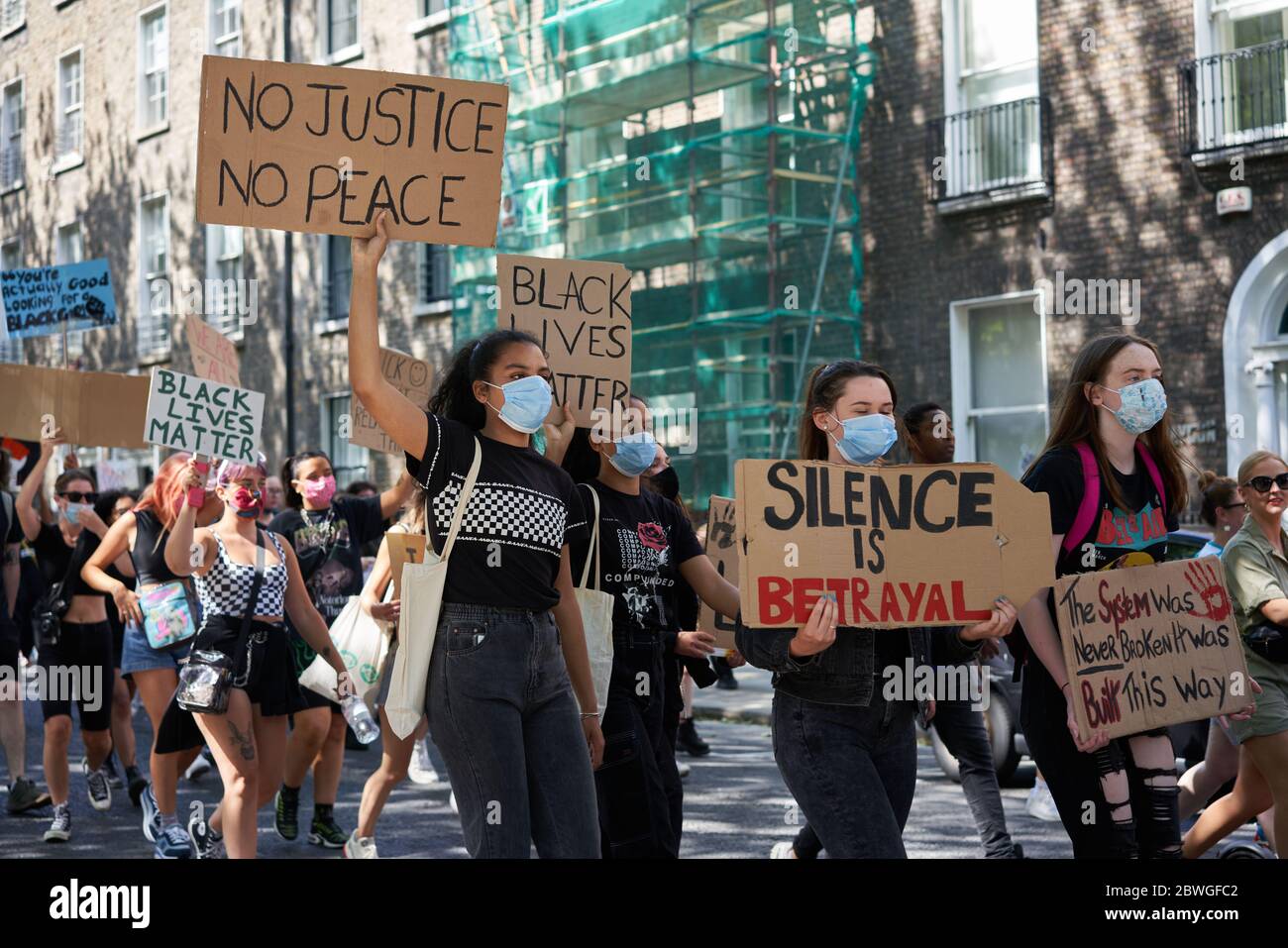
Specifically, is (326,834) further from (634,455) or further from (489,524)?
(489,524)

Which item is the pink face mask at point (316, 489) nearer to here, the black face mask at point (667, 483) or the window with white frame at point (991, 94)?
the black face mask at point (667, 483)

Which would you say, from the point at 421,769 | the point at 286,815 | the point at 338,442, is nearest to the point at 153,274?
the point at 338,442

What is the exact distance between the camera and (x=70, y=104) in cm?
3228

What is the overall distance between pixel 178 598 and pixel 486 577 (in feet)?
12.6

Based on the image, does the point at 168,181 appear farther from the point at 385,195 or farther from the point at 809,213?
the point at 385,195

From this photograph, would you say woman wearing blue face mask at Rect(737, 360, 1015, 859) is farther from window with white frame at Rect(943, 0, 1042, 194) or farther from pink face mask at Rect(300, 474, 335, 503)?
window with white frame at Rect(943, 0, 1042, 194)


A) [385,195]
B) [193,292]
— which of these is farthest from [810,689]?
[193,292]

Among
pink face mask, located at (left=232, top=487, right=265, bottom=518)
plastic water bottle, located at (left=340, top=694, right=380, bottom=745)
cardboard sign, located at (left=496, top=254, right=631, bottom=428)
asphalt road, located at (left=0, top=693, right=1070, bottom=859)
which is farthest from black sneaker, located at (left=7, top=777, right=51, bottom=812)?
cardboard sign, located at (left=496, top=254, right=631, bottom=428)

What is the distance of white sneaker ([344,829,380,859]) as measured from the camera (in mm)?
7508

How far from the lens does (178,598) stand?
7.90m

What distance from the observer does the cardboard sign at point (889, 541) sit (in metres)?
4.35

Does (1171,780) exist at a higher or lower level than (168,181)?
lower

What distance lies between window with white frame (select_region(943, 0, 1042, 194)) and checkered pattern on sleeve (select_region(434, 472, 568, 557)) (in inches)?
501

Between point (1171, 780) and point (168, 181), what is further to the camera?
point (168, 181)
